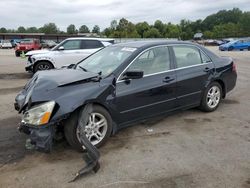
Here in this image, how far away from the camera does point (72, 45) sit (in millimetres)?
Answer: 12258

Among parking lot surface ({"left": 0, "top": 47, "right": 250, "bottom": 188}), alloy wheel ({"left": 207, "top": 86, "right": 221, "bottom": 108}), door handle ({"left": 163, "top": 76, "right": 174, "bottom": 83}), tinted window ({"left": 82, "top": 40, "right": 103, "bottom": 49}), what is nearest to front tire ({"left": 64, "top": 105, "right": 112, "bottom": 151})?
parking lot surface ({"left": 0, "top": 47, "right": 250, "bottom": 188})

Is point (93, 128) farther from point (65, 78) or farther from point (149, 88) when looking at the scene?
point (149, 88)

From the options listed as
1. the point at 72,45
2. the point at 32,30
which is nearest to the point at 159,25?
the point at 32,30

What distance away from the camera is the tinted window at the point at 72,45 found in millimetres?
12181

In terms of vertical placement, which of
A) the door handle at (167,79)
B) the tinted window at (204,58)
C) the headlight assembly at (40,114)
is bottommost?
the headlight assembly at (40,114)

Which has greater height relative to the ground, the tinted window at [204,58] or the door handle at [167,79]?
the tinted window at [204,58]

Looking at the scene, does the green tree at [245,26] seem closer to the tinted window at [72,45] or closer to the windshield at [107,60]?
the tinted window at [72,45]

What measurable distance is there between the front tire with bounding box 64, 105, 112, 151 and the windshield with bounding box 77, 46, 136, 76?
730mm

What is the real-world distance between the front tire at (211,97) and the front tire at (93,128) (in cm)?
251

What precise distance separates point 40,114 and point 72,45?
8682mm

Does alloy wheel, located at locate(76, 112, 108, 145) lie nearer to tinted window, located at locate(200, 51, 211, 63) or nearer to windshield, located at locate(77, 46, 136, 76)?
windshield, located at locate(77, 46, 136, 76)

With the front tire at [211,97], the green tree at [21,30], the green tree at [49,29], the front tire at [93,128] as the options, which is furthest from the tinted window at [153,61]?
the green tree at [21,30]

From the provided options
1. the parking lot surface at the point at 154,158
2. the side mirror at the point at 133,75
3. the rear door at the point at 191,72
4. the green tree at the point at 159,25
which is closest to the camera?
the parking lot surface at the point at 154,158

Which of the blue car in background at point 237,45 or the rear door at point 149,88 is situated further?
the blue car in background at point 237,45
